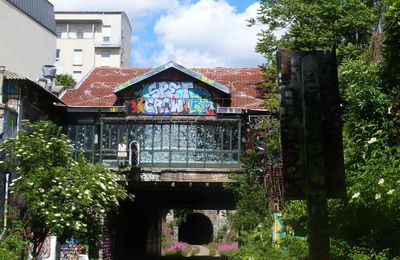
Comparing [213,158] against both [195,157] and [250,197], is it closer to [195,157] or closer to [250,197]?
[195,157]

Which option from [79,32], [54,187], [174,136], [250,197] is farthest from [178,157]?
[79,32]

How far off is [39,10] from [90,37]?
27262mm

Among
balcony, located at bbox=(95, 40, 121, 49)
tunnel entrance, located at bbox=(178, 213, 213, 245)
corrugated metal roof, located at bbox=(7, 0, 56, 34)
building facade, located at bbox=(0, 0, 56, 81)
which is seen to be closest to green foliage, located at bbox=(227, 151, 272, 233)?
building facade, located at bbox=(0, 0, 56, 81)

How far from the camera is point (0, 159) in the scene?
17156 mm

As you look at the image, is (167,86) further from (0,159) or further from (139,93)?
(0,159)

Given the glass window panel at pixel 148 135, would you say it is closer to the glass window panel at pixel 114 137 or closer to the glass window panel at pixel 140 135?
the glass window panel at pixel 140 135

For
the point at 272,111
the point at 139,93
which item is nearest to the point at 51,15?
the point at 139,93

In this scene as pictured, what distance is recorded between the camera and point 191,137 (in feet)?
76.2

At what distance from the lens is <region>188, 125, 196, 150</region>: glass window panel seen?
2317 cm

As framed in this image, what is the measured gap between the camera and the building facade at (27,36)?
95.3 feet

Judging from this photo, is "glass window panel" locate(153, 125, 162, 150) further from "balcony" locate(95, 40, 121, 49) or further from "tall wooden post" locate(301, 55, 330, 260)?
"balcony" locate(95, 40, 121, 49)

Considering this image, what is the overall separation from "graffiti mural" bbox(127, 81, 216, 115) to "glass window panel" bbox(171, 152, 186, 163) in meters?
1.68

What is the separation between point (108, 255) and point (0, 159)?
9.07m

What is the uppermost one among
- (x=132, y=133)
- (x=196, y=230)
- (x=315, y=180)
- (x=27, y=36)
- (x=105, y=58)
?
(x=105, y=58)
